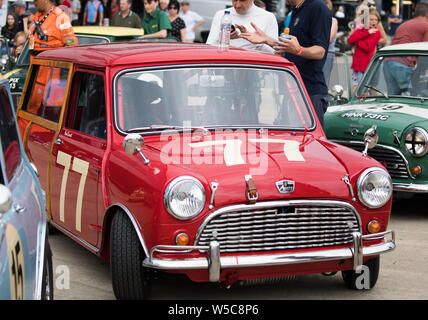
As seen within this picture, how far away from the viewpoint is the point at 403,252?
6457mm

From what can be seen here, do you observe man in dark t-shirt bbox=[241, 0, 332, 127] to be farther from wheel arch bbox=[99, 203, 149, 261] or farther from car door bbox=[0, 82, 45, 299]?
car door bbox=[0, 82, 45, 299]

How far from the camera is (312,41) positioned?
7.25 metres

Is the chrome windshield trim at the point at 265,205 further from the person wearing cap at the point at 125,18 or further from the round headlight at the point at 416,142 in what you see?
the person wearing cap at the point at 125,18

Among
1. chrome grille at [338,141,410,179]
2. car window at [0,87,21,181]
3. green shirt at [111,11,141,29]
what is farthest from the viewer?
green shirt at [111,11,141,29]

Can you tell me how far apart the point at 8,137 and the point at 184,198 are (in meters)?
1.07

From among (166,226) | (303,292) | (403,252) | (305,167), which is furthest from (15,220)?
(403,252)

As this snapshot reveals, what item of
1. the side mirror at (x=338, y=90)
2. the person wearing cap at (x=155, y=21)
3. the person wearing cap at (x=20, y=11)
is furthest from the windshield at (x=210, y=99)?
the person wearing cap at (x=20, y=11)

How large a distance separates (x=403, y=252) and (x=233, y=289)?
177cm

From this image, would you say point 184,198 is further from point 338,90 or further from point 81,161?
point 338,90

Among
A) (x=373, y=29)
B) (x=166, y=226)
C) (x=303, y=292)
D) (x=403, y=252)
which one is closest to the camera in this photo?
(x=166, y=226)

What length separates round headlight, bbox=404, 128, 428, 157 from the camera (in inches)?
297

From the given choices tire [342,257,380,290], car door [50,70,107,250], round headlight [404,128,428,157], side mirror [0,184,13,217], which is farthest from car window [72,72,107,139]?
round headlight [404,128,428,157]

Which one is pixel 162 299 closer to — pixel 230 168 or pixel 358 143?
pixel 230 168

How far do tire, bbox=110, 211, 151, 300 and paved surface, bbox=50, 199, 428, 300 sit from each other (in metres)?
0.34
